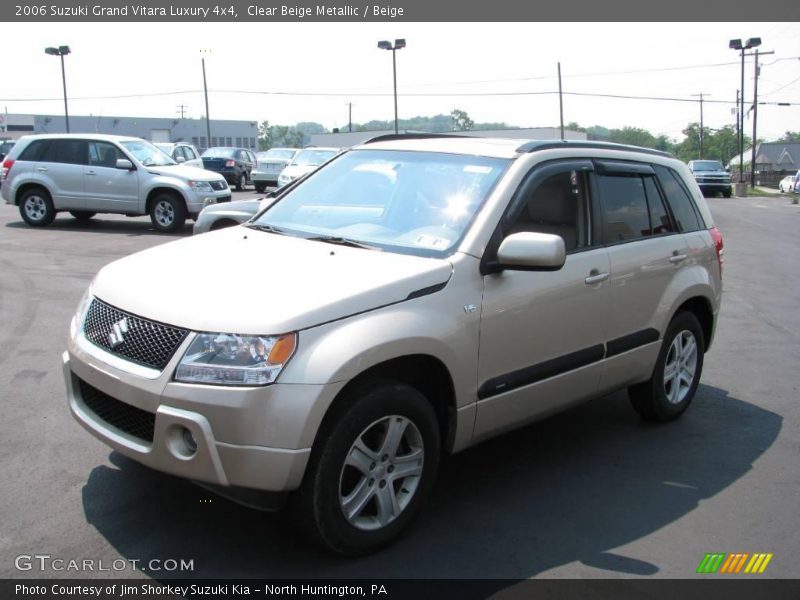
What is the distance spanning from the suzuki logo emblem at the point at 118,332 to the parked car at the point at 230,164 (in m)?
26.9

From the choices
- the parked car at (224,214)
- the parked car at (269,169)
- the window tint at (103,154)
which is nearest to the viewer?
the parked car at (224,214)

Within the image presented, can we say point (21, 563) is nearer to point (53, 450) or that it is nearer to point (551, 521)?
point (53, 450)

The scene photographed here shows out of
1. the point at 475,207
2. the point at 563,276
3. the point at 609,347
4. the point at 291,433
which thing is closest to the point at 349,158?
the point at 475,207

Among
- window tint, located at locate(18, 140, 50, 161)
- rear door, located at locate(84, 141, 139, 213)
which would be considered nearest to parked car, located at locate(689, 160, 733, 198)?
rear door, located at locate(84, 141, 139, 213)

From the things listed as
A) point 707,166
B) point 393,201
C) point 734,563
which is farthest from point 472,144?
point 707,166

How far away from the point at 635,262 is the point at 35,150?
1444 centimetres

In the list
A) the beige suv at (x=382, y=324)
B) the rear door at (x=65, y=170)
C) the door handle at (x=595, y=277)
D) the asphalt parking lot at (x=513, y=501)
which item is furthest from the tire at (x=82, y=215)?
the door handle at (x=595, y=277)

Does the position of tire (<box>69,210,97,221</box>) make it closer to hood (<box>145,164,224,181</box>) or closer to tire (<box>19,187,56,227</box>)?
tire (<box>19,187,56,227</box>)

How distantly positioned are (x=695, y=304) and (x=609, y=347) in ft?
4.51

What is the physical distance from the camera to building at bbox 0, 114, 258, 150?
88.6m

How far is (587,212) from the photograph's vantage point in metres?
4.81

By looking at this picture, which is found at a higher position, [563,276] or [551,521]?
[563,276]

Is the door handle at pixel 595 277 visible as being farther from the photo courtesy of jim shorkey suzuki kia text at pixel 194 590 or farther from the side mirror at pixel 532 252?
the photo courtesy of jim shorkey suzuki kia text at pixel 194 590

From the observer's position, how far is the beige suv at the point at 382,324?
323 cm
